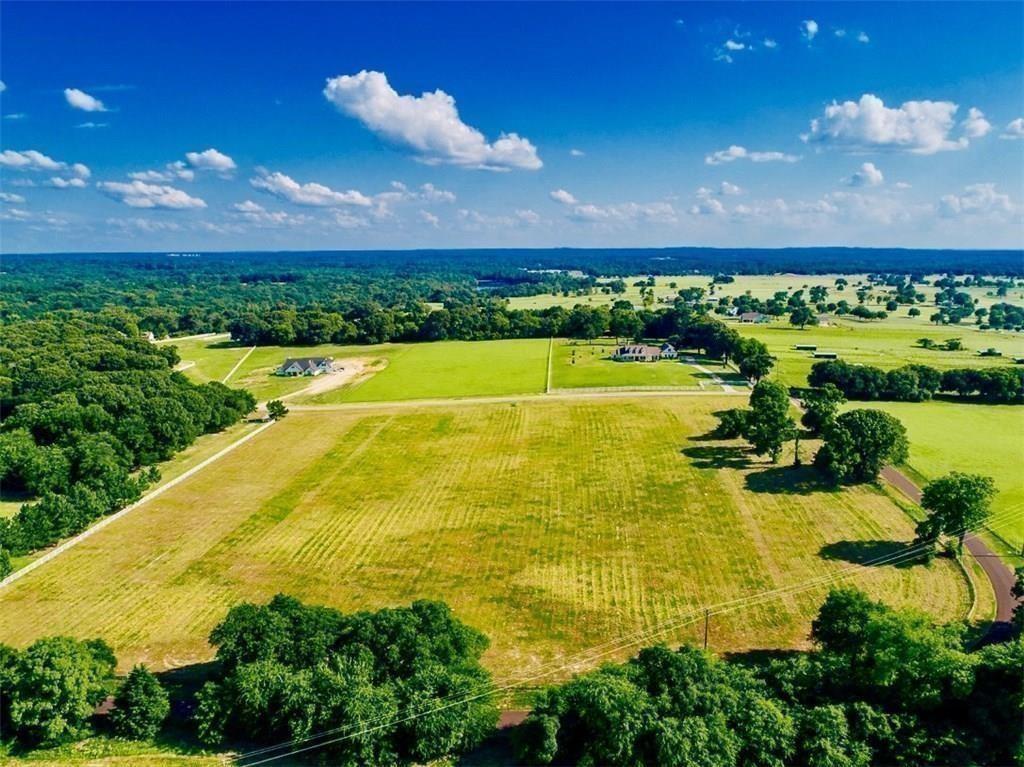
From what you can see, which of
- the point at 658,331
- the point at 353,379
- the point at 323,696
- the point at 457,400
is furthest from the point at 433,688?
the point at 658,331

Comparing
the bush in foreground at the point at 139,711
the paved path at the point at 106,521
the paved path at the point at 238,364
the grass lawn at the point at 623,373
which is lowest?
the paved path at the point at 106,521

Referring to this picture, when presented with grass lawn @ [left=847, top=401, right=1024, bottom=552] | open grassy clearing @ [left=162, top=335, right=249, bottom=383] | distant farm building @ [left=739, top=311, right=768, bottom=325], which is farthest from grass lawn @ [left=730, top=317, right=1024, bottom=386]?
open grassy clearing @ [left=162, top=335, right=249, bottom=383]

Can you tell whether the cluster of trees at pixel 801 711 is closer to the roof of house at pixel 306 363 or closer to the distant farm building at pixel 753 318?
the roof of house at pixel 306 363

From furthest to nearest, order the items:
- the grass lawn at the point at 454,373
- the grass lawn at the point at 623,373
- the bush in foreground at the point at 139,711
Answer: the grass lawn at the point at 623,373 < the grass lawn at the point at 454,373 < the bush in foreground at the point at 139,711

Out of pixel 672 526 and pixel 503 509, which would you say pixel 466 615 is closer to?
pixel 503 509

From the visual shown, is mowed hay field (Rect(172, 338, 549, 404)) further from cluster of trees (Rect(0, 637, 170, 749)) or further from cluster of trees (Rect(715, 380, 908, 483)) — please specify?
cluster of trees (Rect(0, 637, 170, 749))

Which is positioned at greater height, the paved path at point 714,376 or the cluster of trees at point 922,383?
the cluster of trees at point 922,383

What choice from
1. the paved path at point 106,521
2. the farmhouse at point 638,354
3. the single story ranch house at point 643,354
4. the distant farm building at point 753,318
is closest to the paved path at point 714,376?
the single story ranch house at point 643,354

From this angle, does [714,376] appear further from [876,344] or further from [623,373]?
[876,344]
